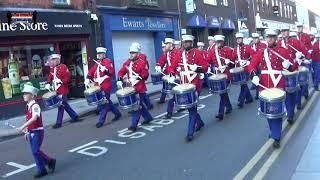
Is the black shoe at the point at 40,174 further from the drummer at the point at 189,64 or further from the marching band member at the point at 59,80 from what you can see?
the marching band member at the point at 59,80

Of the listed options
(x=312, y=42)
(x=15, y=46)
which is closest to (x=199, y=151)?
(x=312, y=42)

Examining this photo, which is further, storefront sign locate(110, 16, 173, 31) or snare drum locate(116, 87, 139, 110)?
storefront sign locate(110, 16, 173, 31)

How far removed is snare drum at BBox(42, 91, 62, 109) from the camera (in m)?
13.4

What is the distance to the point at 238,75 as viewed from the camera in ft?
45.9

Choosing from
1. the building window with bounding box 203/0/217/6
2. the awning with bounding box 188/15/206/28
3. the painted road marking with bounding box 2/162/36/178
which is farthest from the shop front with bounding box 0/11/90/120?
the building window with bounding box 203/0/217/6

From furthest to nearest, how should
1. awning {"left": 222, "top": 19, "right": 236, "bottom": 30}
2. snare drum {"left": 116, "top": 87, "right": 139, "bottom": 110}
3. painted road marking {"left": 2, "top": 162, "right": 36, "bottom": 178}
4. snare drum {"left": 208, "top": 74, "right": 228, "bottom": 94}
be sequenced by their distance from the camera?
Answer: awning {"left": 222, "top": 19, "right": 236, "bottom": 30} < snare drum {"left": 208, "top": 74, "right": 228, "bottom": 94} < snare drum {"left": 116, "top": 87, "right": 139, "bottom": 110} < painted road marking {"left": 2, "top": 162, "right": 36, "bottom": 178}

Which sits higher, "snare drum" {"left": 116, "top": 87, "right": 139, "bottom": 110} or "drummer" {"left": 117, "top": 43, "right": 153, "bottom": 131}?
"drummer" {"left": 117, "top": 43, "right": 153, "bottom": 131}

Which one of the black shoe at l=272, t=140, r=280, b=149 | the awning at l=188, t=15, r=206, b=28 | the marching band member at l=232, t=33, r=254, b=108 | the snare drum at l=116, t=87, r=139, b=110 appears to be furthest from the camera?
the awning at l=188, t=15, r=206, b=28

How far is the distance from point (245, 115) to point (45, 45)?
8.85m

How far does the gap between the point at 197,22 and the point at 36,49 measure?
49.8ft

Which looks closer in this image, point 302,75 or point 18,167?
point 18,167

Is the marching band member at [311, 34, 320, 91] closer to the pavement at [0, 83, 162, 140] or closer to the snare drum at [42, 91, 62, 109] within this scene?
the pavement at [0, 83, 162, 140]

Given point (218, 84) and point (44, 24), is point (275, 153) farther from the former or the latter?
point (44, 24)

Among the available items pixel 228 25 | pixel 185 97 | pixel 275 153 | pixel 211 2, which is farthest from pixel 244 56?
pixel 228 25
